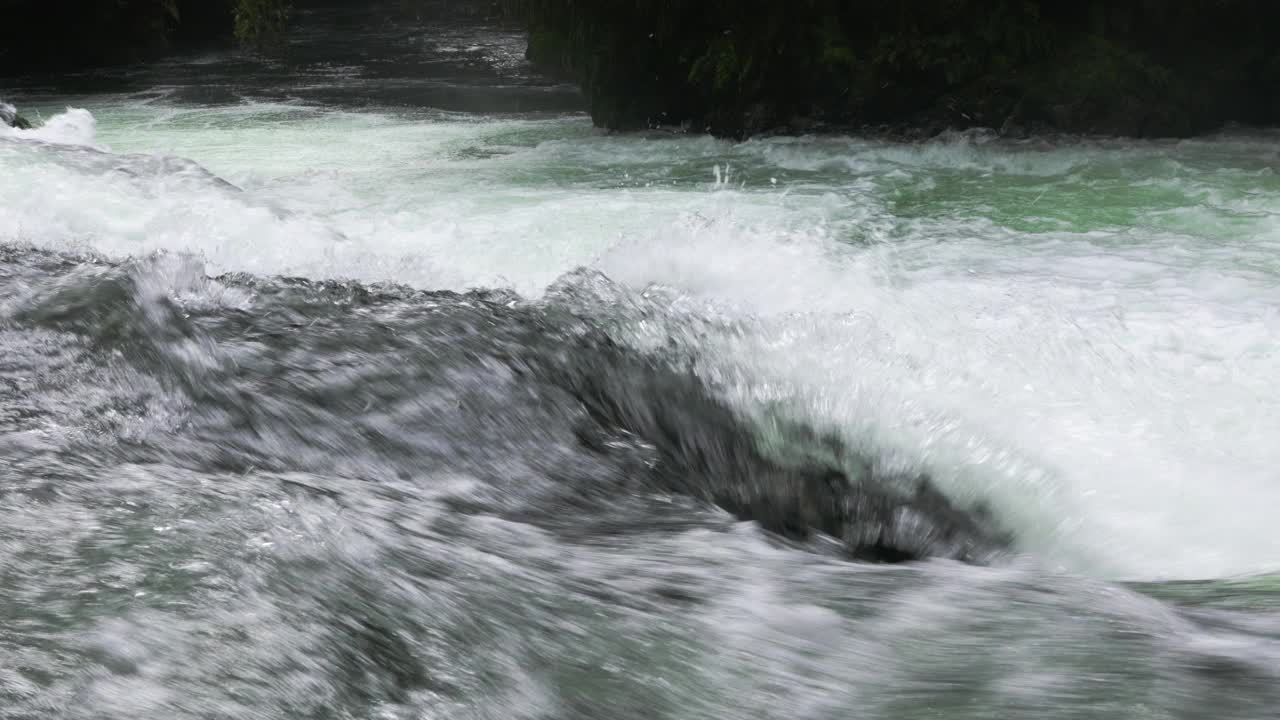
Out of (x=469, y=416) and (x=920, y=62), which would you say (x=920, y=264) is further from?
(x=920, y=62)

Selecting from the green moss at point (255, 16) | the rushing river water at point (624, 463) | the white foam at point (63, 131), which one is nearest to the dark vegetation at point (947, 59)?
the rushing river water at point (624, 463)

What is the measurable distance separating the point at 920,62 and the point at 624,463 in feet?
23.0

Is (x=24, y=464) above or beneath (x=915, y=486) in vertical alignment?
above

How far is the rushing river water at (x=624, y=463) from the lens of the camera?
152 cm

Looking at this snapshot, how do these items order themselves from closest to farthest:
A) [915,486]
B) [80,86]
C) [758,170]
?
[915,486], [758,170], [80,86]

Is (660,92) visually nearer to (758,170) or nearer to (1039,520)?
(758,170)

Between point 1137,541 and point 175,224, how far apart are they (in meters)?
3.74

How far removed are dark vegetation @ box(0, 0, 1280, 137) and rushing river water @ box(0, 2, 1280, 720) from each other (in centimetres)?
329

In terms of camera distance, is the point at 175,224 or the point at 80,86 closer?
the point at 175,224

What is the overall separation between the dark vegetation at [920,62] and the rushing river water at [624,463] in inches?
130

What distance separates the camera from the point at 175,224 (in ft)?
14.5

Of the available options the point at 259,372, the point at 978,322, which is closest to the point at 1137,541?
the point at 978,322

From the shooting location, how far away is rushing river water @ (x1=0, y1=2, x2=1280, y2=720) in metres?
1.52

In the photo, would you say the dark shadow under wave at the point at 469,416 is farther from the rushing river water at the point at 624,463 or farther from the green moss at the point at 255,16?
the green moss at the point at 255,16
